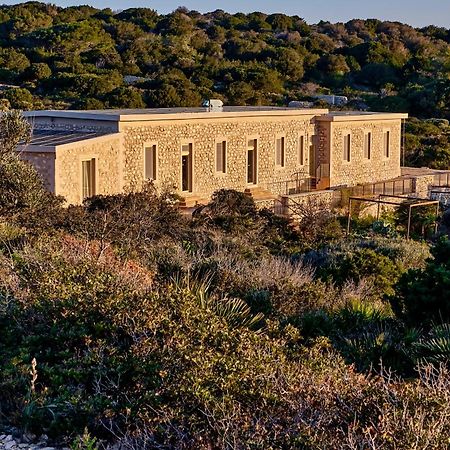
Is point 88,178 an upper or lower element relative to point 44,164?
lower

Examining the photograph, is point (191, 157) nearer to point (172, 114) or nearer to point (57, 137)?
point (172, 114)

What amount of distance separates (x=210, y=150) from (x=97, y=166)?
519 cm

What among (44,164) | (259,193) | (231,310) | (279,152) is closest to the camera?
(231,310)

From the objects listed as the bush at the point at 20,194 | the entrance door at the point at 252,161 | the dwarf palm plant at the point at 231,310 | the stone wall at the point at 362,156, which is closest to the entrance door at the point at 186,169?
the entrance door at the point at 252,161

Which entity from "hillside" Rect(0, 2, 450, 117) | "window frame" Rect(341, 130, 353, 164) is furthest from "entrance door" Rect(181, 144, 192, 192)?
"hillside" Rect(0, 2, 450, 117)

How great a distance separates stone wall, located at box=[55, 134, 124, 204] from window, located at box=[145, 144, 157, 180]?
1296 millimetres

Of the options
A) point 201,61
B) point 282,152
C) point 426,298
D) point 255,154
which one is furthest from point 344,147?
point 201,61

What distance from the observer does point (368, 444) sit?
15.8 ft

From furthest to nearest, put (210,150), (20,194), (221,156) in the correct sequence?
1. (221,156)
2. (210,150)
3. (20,194)

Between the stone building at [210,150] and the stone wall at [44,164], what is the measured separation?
0.02 metres

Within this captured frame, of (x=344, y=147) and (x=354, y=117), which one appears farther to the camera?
(x=354, y=117)

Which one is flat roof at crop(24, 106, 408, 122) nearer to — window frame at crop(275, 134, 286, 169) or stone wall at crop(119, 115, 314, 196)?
stone wall at crop(119, 115, 314, 196)

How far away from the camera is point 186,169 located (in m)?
24.9

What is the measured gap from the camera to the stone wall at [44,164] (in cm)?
1912
